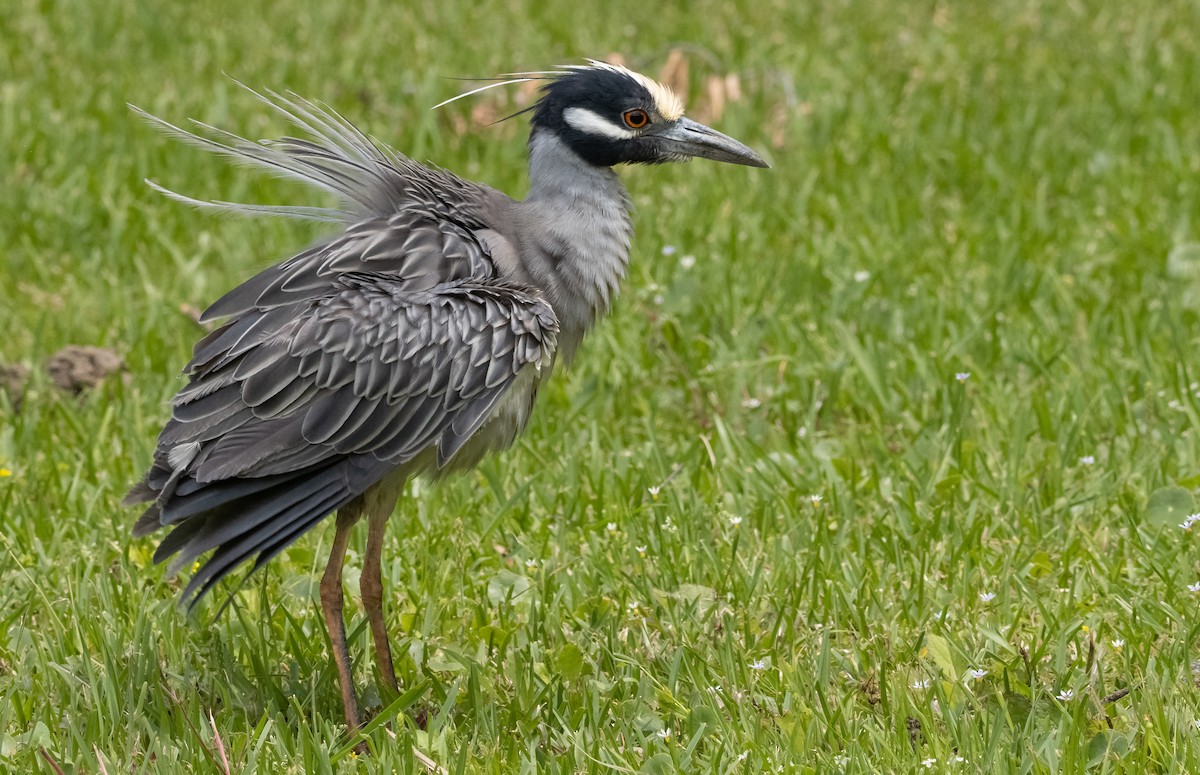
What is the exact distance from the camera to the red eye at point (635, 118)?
5051mm

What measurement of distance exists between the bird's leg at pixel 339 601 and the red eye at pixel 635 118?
1508mm

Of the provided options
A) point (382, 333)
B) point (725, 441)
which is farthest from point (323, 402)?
point (725, 441)

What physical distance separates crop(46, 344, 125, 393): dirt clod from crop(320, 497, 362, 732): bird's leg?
2.39m

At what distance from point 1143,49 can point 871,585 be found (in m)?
7.22

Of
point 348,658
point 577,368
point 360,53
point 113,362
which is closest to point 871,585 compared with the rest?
point 348,658

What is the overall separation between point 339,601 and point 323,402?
24.6 inches

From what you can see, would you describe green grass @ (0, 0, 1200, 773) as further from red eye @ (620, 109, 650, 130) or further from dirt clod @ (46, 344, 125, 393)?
red eye @ (620, 109, 650, 130)

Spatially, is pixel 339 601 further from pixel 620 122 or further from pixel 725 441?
pixel 725 441

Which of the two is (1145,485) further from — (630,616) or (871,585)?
(630,616)

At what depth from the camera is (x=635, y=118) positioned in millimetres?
5074

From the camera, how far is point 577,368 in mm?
6914

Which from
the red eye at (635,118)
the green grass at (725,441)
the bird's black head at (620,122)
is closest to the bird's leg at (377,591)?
the green grass at (725,441)

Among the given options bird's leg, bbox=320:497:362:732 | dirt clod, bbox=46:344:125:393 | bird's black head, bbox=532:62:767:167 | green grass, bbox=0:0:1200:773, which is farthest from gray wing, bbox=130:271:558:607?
dirt clod, bbox=46:344:125:393

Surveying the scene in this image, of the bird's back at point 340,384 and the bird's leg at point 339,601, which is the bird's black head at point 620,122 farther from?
the bird's leg at point 339,601
